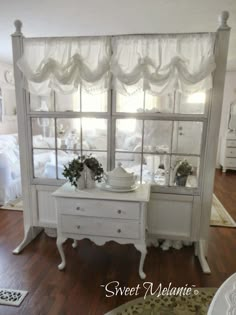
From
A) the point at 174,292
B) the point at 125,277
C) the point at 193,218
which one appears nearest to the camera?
the point at 174,292

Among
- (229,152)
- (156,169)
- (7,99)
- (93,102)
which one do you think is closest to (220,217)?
(156,169)

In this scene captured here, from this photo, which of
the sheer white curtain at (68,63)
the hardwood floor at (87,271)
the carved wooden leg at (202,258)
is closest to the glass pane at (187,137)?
the sheer white curtain at (68,63)

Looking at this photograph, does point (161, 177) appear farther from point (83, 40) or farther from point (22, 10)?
point (22, 10)

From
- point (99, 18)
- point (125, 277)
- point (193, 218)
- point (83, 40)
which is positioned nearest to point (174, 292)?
point (125, 277)

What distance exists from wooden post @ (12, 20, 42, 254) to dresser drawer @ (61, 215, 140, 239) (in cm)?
72

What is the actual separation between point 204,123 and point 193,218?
926 millimetres

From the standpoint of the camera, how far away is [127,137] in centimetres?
231

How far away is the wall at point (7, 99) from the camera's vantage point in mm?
5176

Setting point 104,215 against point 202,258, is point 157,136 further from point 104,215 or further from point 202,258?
point 202,258

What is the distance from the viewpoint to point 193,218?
7.64 feet

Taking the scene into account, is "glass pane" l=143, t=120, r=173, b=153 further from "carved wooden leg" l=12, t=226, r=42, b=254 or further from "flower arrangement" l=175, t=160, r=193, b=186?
"carved wooden leg" l=12, t=226, r=42, b=254

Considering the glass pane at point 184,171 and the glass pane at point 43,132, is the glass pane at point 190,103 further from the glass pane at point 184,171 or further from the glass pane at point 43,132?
the glass pane at point 43,132

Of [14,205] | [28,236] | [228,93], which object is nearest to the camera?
[28,236]

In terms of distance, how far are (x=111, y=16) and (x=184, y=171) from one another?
1.97 m
